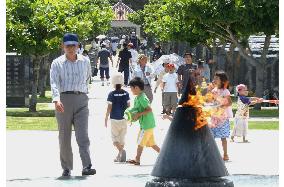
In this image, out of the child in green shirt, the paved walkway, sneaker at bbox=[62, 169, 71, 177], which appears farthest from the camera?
the child in green shirt

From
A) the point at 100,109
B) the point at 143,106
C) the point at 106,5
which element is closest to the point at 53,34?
the point at 100,109

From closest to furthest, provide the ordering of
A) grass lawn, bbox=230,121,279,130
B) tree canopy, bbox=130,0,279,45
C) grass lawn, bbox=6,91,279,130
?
grass lawn, bbox=230,121,279,130 < grass lawn, bbox=6,91,279,130 < tree canopy, bbox=130,0,279,45

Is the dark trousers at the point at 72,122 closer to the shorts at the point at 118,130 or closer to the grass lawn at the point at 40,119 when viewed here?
the shorts at the point at 118,130

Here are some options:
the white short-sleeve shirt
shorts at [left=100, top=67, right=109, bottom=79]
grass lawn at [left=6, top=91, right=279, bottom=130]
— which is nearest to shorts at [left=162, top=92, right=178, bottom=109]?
the white short-sleeve shirt

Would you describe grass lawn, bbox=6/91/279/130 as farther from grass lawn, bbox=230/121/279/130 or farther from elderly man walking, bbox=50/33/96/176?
elderly man walking, bbox=50/33/96/176

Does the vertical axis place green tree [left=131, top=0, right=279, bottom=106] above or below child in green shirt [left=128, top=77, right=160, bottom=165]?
above

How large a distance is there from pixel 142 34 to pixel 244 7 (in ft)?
320

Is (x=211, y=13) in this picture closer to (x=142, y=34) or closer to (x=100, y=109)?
(x=100, y=109)

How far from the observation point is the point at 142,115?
1495 cm

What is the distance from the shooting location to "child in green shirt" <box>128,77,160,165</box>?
14.8 m

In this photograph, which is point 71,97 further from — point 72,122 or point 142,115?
point 142,115

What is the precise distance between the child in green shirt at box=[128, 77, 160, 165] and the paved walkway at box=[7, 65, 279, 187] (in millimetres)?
310

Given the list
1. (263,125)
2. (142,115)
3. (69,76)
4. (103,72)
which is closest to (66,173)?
(69,76)
